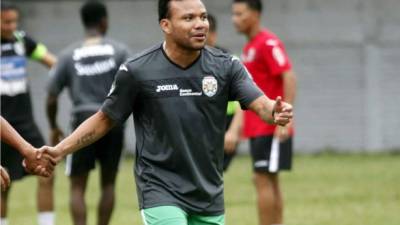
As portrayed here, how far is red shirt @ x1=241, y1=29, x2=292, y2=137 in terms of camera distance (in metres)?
11.8

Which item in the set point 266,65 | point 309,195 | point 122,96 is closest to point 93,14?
point 266,65

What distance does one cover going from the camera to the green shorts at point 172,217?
773 cm

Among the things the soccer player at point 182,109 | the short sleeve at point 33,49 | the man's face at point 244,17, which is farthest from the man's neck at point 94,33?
the soccer player at point 182,109

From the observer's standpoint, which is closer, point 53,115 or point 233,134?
point 233,134

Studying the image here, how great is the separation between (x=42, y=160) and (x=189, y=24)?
144 centimetres

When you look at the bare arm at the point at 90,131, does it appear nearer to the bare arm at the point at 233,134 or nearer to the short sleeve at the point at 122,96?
the short sleeve at the point at 122,96

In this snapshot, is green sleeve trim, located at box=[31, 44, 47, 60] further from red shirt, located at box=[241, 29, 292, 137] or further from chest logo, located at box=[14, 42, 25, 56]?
red shirt, located at box=[241, 29, 292, 137]

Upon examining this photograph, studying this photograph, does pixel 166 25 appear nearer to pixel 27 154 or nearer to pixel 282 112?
pixel 282 112

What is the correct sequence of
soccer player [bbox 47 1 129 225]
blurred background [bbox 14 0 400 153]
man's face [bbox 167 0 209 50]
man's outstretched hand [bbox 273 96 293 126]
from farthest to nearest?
1. blurred background [bbox 14 0 400 153]
2. soccer player [bbox 47 1 129 225]
3. man's face [bbox 167 0 209 50]
4. man's outstretched hand [bbox 273 96 293 126]

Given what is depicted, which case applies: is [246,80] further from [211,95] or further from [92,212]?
[92,212]

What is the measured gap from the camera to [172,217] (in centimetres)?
774

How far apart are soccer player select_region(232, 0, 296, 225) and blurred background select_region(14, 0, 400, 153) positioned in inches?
515

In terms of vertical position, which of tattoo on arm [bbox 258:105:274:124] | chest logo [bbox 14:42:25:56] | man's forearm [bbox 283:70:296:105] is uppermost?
tattoo on arm [bbox 258:105:274:124]

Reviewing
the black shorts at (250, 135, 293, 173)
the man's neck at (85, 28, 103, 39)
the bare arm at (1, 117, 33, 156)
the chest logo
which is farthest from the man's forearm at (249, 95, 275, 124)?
the chest logo
